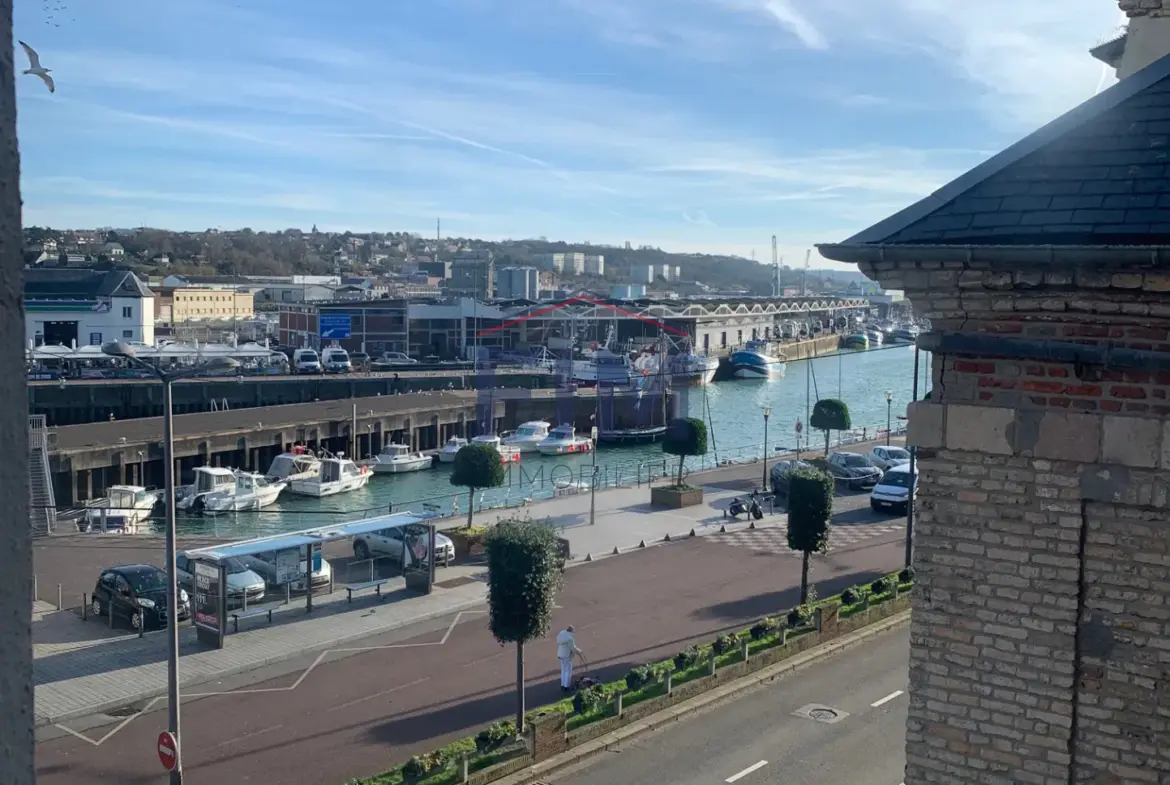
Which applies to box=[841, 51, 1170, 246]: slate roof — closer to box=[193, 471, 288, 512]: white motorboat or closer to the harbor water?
the harbor water

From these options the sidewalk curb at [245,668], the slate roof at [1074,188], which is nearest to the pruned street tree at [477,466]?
the sidewalk curb at [245,668]

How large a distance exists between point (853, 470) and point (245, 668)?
814 inches

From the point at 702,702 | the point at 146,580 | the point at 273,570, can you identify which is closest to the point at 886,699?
the point at 702,702

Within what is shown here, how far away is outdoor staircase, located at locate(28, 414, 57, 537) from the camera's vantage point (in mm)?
25344

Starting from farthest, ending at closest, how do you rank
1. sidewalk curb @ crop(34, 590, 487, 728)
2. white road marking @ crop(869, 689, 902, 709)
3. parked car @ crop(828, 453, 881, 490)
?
parked car @ crop(828, 453, 881, 490), white road marking @ crop(869, 689, 902, 709), sidewalk curb @ crop(34, 590, 487, 728)

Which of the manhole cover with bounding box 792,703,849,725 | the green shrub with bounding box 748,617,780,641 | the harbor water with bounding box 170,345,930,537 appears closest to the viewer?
the manhole cover with bounding box 792,703,849,725

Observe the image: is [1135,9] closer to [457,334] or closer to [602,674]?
[602,674]

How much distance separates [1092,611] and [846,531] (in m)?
21.1

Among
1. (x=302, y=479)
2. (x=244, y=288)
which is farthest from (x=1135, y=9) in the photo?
(x=244, y=288)

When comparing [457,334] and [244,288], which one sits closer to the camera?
[457,334]

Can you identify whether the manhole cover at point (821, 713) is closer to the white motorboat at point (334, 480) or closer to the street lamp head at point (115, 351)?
the street lamp head at point (115, 351)

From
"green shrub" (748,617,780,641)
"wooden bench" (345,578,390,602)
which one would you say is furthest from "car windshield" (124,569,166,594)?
"green shrub" (748,617,780,641)

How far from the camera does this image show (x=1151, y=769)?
437 cm

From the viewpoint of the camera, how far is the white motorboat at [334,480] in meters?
36.4
